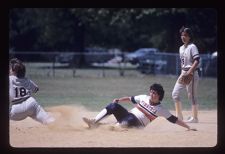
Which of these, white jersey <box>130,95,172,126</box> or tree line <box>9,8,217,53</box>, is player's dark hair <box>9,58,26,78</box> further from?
tree line <box>9,8,217,53</box>

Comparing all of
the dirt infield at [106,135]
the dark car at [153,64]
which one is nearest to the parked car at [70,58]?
the dark car at [153,64]

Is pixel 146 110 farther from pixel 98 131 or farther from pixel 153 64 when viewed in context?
pixel 153 64

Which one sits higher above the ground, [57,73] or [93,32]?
[93,32]

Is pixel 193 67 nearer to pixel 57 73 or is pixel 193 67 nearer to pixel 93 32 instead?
pixel 57 73

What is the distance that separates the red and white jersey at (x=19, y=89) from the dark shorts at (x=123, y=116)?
111cm

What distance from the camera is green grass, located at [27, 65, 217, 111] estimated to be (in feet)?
33.5

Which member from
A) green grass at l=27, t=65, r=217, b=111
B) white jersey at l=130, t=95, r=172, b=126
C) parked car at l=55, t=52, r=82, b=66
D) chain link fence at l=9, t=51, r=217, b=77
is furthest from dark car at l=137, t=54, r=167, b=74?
white jersey at l=130, t=95, r=172, b=126

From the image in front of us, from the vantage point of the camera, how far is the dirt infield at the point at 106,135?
22.1 ft

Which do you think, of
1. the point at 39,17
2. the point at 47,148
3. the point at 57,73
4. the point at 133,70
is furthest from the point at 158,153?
the point at 39,17

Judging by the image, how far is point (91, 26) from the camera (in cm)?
2370

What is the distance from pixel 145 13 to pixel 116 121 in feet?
40.7

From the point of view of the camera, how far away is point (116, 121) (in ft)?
26.2

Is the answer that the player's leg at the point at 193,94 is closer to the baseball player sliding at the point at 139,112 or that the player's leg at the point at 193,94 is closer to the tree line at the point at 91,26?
the baseball player sliding at the point at 139,112

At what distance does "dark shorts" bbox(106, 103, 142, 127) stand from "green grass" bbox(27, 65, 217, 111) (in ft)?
4.31
